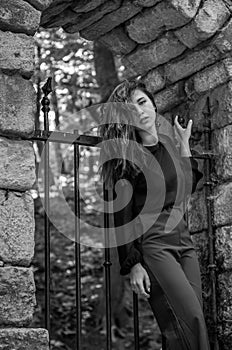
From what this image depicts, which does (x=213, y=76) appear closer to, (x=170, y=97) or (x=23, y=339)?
(x=170, y=97)

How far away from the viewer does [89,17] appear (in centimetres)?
377

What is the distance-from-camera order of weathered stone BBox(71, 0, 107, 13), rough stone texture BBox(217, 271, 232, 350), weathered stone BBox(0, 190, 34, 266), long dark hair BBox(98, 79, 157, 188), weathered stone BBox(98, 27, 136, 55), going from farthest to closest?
weathered stone BBox(98, 27, 136, 55) → weathered stone BBox(71, 0, 107, 13) → rough stone texture BBox(217, 271, 232, 350) → long dark hair BBox(98, 79, 157, 188) → weathered stone BBox(0, 190, 34, 266)

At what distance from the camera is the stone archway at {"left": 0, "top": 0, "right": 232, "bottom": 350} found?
2.77 metres

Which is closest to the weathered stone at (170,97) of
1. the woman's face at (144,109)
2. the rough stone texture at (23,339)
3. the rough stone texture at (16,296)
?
the woman's face at (144,109)

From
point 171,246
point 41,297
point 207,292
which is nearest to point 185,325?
point 171,246

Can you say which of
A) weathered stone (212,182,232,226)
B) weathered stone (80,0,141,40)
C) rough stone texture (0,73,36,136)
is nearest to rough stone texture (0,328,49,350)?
rough stone texture (0,73,36,136)

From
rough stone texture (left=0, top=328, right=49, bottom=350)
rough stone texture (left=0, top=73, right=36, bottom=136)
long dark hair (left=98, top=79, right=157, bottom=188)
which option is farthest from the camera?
long dark hair (left=98, top=79, right=157, bottom=188)

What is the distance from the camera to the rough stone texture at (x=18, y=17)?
2955 millimetres

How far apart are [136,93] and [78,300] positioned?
1096 mm

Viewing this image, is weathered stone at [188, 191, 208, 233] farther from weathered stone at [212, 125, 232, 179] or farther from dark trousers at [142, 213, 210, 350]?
dark trousers at [142, 213, 210, 350]

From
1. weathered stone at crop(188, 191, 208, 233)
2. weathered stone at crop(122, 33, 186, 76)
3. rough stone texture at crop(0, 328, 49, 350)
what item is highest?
weathered stone at crop(122, 33, 186, 76)

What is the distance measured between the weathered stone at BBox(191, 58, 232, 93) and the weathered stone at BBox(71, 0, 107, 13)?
2.40 feet

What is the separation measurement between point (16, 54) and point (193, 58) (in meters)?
1.27

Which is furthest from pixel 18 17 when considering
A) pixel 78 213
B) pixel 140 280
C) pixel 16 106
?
pixel 140 280
